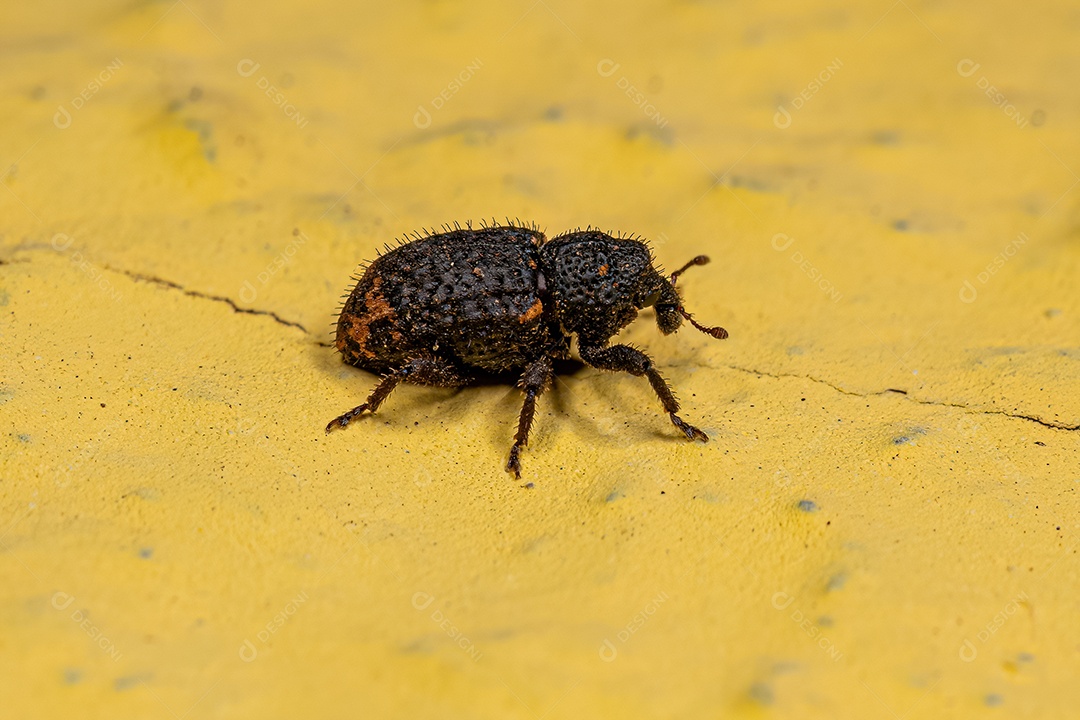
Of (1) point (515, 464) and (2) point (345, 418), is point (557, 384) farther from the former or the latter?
(2) point (345, 418)

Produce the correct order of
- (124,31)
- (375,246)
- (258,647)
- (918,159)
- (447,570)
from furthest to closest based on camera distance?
(124,31)
(918,159)
(375,246)
(447,570)
(258,647)

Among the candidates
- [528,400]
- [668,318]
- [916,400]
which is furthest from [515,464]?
[916,400]

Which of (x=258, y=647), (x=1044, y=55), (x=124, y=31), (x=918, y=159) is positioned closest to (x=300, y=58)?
(x=124, y=31)

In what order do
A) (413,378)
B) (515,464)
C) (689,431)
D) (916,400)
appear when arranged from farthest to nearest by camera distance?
(916,400)
(413,378)
(689,431)
(515,464)

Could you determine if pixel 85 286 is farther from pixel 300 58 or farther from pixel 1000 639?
pixel 1000 639

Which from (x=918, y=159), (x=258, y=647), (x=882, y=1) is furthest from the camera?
(x=882, y=1)

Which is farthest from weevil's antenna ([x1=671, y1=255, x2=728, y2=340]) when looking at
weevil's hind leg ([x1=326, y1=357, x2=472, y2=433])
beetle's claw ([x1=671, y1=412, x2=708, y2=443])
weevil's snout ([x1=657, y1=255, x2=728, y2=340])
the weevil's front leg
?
weevil's hind leg ([x1=326, y1=357, x2=472, y2=433])
